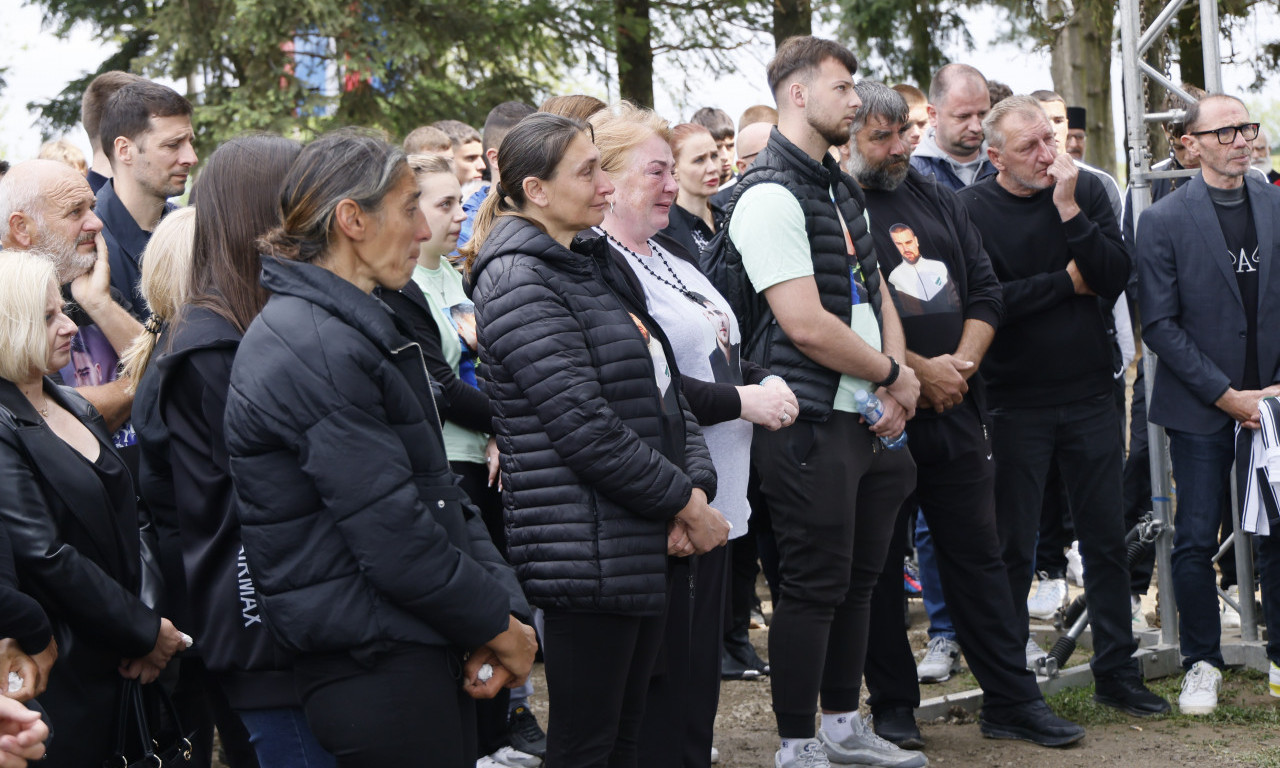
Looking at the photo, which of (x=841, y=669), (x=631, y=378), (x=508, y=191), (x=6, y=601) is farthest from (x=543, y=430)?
(x=841, y=669)

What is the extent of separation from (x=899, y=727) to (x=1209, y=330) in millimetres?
2038

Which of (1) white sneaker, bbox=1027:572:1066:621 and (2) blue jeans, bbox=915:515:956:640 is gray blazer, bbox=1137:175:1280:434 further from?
(1) white sneaker, bbox=1027:572:1066:621

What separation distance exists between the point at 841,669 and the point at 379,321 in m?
2.61

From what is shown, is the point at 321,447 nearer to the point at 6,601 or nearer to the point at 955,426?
the point at 6,601

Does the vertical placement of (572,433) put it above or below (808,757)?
above

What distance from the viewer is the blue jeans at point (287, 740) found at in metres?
2.86

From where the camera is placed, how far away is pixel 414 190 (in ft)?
9.29

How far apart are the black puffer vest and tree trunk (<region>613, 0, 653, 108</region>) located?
9.24 meters

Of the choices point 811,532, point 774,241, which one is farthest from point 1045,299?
point 811,532

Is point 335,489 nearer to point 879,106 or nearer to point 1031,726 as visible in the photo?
point 879,106

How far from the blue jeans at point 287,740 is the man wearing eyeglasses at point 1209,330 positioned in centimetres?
381

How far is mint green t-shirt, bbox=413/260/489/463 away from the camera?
14.9ft

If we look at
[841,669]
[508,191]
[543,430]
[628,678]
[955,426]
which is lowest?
[841,669]

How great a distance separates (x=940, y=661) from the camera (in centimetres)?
602
